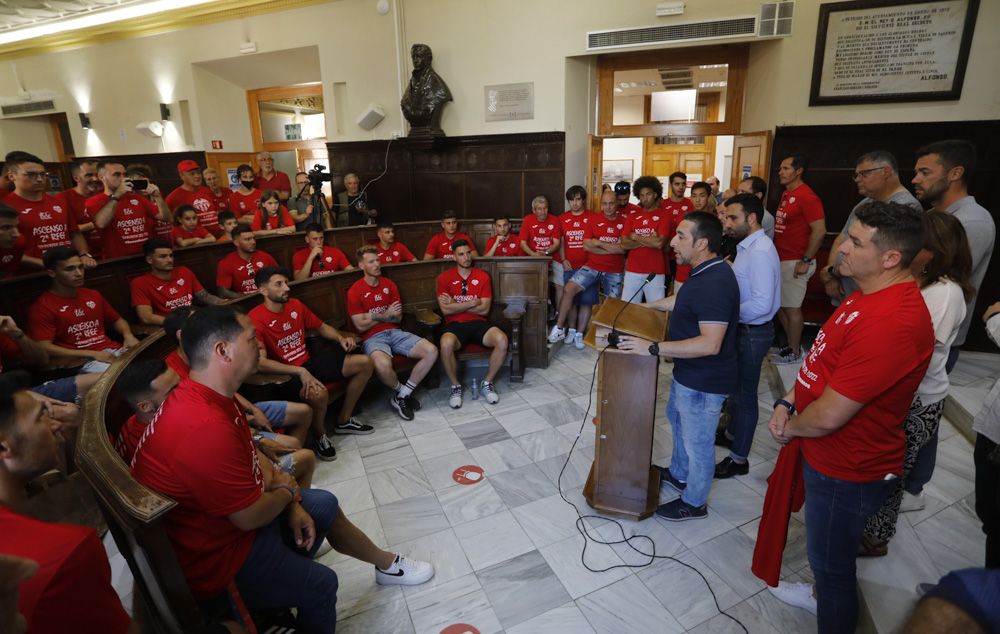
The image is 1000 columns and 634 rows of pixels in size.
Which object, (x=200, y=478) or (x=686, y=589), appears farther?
(x=686, y=589)

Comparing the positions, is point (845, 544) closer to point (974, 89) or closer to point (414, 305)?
point (414, 305)

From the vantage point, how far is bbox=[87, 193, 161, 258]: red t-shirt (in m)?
3.92

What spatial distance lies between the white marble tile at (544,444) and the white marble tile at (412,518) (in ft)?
2.43

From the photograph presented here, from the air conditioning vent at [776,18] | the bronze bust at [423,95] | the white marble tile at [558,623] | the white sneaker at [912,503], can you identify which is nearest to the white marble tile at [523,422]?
the white marble tile at [558,623]

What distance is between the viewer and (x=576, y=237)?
5160 millimetres

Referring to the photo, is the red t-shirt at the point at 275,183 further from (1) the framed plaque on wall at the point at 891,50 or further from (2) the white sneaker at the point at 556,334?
(1) the framed plaque on wall at the point at 891,50

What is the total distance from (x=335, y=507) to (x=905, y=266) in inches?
84.1

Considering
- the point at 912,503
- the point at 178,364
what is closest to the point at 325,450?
the point at 178,364

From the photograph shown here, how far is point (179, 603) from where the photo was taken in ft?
4.40

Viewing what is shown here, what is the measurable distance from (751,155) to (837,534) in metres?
5.02

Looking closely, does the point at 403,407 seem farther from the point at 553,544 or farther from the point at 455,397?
the point at 553,544

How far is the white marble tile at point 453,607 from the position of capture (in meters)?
2.01

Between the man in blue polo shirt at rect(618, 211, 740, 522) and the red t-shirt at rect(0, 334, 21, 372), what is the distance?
3318mm

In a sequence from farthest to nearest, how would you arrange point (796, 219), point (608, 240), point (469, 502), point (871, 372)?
point (608, 240)
point (796, 219)
point (469, 502)
point (871, 372)
